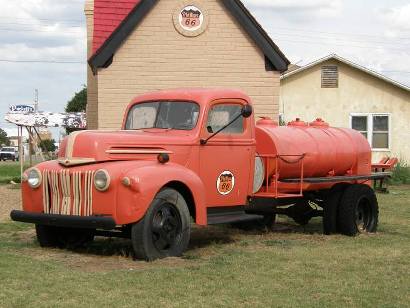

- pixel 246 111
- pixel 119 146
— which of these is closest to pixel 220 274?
pixel 119 146

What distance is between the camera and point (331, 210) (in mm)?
11250

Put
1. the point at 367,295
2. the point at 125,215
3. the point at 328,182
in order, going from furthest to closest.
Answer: the point at 328,182 < the point at 125,215 < the point at 367,295

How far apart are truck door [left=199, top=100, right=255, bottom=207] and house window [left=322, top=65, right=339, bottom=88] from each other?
18075mm

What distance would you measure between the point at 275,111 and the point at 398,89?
10595mm

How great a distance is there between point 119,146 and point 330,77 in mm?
20023

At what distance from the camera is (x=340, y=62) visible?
90.9 ft

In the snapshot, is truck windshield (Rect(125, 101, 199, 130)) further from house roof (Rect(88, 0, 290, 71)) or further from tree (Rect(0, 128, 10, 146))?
tree (Rect(0, 128, 10, 146))

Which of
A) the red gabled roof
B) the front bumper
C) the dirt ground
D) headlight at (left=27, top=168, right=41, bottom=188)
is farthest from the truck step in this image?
the red gabled roof

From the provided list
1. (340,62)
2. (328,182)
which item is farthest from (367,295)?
(340,62)

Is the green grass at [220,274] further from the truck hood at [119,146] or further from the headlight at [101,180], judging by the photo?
the truck hood at [119,146]

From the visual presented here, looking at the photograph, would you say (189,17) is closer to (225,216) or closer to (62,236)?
(225,216)

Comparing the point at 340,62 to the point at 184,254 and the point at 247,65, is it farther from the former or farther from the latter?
the point at 184,254

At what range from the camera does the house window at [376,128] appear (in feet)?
89.8

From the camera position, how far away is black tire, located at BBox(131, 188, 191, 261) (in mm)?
8312
